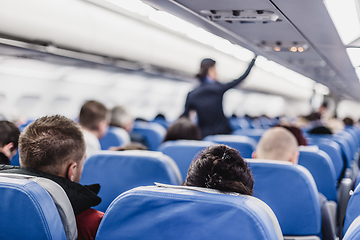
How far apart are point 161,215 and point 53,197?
0.44m

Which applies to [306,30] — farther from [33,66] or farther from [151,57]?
[33,66]

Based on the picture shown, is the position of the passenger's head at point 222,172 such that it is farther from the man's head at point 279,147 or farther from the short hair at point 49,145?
the man's head at point 279,147

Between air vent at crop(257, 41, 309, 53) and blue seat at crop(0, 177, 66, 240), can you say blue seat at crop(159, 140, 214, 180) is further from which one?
air vent at crop(257, 41, 309, 53)

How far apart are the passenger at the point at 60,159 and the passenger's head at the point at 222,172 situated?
464 mm

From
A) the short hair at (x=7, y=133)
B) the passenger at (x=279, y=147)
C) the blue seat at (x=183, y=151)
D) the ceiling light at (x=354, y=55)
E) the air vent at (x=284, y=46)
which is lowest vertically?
the blue seat at (x=183, y=151)

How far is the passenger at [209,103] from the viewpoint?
4721 millimetres

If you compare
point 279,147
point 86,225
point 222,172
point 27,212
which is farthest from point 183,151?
point 27,212

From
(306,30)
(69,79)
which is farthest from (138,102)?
(306,30)

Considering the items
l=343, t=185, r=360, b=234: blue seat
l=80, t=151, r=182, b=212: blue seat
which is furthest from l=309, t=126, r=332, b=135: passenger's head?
l=343, t=185, r=360, b=234: blue seat

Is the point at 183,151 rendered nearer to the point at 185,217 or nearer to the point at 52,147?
the point at 52,147

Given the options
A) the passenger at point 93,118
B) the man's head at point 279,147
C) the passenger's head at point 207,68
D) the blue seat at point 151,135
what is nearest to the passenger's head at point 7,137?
the passenger at point 93,118

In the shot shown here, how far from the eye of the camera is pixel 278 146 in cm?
270

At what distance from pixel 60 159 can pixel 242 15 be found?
7.11ft

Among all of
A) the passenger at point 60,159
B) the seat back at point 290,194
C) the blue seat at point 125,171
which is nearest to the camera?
the passenger at point 60,159
